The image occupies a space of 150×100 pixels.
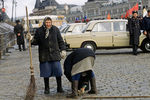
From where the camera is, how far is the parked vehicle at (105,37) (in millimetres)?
18641

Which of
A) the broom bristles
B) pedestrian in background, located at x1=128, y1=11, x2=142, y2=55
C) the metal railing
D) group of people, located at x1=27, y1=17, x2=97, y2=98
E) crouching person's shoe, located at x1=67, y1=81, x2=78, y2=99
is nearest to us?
crouching person's shoe, located at x1=67, y1=81, x2=78, y2=99

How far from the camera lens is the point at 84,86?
8.16m

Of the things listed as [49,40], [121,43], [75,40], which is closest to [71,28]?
[75,40]

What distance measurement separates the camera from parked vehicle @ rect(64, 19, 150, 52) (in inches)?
734

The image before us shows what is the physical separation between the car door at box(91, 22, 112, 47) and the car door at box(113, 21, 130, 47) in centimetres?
23

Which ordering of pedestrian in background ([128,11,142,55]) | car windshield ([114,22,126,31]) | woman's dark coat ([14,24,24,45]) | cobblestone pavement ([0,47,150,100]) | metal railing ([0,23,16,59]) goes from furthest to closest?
woman's dark coat ([14,24,24,45]), metal railing ([0,23,16,59]), car windshield ([114,22,126,31]), pedestrian in background ([128,11,142,55]), cobblestone pavement ([0,47,150,100])

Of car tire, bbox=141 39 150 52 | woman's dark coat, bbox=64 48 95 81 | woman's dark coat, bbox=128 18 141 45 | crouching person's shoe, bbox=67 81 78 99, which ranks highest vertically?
woman's dark coat, bbox=128 18 141 45

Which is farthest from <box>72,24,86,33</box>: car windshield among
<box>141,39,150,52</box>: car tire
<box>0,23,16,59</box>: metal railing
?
<box>0,23,16,59</box>: metal railing

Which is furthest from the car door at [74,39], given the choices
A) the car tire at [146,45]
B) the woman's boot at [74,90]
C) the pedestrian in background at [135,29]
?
the woman's boot at [74,90]

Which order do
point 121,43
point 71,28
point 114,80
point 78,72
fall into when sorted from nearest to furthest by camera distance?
point 78,72
point 114,80
point 121,43
point 71,28

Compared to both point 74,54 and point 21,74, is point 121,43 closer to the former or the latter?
point 21,74

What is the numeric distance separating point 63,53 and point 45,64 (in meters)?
0.42

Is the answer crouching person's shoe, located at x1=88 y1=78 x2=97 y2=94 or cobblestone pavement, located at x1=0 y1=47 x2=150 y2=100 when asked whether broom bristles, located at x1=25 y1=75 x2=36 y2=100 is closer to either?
cobblestone pavement, located at x1=0 y1=47 x2=150 y2=100

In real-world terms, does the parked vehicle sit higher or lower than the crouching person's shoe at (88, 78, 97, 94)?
higher
